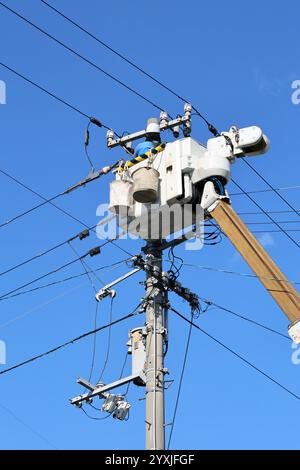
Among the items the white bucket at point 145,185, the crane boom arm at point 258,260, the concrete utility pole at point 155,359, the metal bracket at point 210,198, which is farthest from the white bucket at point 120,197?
the crane boom arm at point 258,260

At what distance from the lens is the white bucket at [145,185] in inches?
648

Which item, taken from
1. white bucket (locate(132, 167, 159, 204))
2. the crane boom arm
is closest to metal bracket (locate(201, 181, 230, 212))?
the crane boom arm

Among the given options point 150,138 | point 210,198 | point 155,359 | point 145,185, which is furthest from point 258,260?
point 150,138

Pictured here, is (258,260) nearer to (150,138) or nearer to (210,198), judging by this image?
(210,198)

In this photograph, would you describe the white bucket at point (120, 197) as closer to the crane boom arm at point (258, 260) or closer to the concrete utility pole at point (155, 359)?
the concrete utility pole at point (155, 359)

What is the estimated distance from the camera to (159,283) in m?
16.6

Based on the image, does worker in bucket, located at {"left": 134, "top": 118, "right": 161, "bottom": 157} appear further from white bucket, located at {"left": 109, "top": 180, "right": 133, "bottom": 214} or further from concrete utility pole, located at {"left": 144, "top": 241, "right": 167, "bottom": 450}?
concrete utility pole, located at {"left": 144, "top": 241, "right": 167, "bottom": 450}

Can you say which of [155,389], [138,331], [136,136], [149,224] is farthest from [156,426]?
[136,136]

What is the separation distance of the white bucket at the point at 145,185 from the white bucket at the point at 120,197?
241 millimetres

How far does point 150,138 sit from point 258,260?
11.9 ft

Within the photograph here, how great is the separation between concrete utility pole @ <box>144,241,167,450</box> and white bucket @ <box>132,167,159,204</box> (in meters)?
0.94
